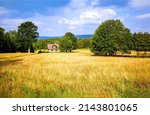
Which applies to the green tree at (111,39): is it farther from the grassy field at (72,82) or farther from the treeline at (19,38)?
the grassy field at (72,82)

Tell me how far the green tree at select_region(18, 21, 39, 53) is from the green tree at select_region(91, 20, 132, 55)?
744cm

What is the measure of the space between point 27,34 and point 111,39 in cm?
1140

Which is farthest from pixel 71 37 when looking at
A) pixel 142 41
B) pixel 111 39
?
pixel 142 41

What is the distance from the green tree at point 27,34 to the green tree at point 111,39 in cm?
744

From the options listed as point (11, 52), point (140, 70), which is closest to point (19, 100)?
point (140, 70)

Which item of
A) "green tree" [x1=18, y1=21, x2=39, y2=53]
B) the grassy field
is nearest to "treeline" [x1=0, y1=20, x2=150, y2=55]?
"green tree" [x1=18, y1=21, x2=39, y2=53]

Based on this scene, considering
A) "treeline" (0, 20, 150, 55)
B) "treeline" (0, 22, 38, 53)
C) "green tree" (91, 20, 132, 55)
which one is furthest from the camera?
"green tree" (91, 20, 132, 55)

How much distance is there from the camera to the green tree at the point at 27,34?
12695mm

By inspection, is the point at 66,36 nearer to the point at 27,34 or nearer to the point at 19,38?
the point at 27,34

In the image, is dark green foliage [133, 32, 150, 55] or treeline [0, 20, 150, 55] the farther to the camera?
dark green foliage [133, 32, 150, 55]

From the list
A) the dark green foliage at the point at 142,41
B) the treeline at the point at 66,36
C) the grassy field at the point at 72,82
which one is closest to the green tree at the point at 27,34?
the treeline at the point at 66,36

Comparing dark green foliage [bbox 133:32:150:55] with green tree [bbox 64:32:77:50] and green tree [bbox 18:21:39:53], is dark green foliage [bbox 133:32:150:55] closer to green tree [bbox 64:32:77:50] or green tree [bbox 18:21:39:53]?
green tree [bbox 64:32:77:50]

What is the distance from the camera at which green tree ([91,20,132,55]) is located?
2198 cm

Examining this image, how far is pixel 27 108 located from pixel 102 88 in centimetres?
251
